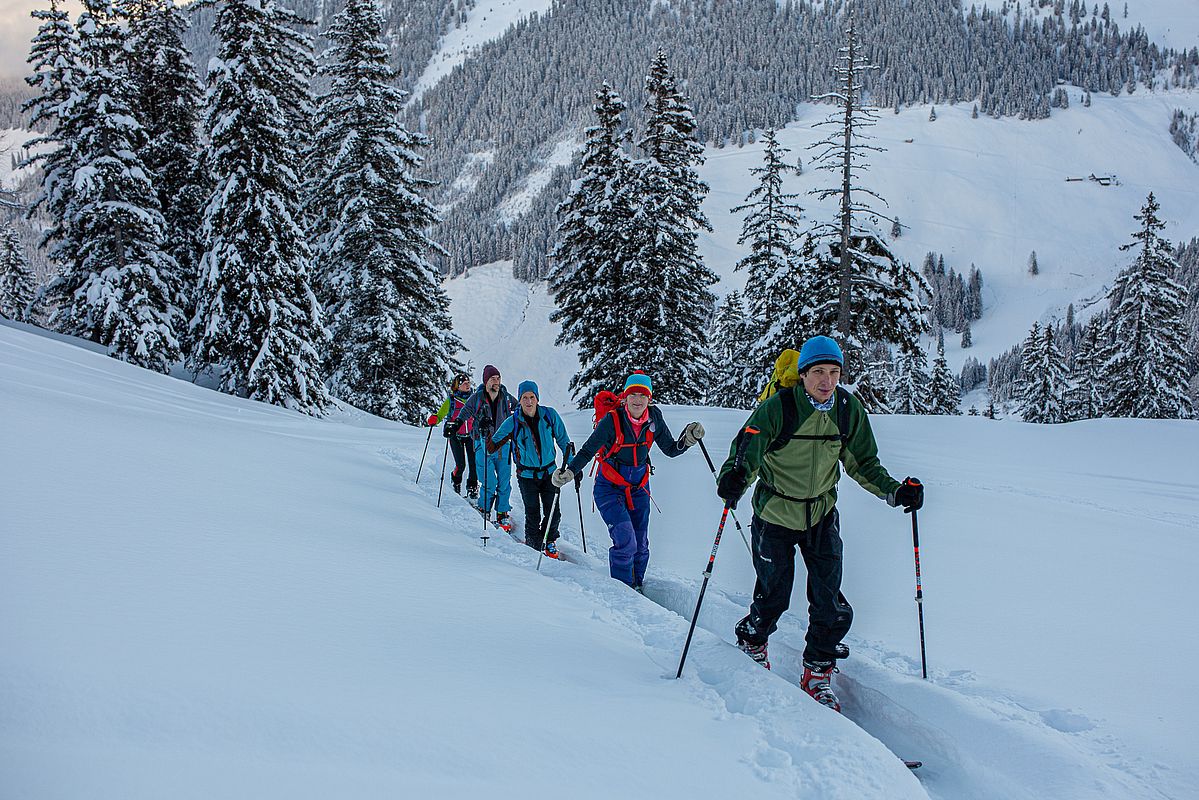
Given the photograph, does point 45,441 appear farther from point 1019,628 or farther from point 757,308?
point 757,308

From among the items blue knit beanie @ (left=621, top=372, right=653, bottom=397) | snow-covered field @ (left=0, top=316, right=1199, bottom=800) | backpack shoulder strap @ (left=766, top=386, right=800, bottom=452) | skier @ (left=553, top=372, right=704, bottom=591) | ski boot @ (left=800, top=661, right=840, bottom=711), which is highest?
blue knit beanie @ (left=621, top=372, right=653, bottom=397)

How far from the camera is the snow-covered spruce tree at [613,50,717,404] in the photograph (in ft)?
69.0

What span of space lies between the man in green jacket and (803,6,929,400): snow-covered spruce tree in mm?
16282

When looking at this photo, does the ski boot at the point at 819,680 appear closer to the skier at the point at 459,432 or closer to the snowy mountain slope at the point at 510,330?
the skier at the point at 459,432

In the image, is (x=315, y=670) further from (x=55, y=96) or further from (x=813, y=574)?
(x=55, y=96)

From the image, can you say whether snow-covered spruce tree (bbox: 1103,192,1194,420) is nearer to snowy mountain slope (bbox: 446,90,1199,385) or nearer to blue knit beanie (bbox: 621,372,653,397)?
blue knit beanie (bbox: 621,372,653,397)

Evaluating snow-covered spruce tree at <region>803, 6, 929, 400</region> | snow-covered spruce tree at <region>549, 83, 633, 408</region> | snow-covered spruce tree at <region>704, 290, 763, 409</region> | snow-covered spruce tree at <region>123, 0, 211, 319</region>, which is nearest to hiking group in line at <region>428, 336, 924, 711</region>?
snow-covered spruce tree at <region>803, 6, 929, 400</region>

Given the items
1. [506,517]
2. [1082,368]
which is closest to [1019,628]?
[506,517]

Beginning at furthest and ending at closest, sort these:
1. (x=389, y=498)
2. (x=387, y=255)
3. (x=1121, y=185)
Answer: (x=1121, y=185) < (x=387, y=255) < (x=389, y=498)

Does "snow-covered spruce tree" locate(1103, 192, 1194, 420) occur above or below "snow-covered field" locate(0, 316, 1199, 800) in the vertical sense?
above

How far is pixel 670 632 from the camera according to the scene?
15.6 feet

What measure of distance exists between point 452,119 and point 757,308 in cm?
18309

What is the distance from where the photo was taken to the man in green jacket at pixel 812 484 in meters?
4.03

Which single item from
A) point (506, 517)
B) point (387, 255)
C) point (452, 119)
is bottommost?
point (506, 517)
